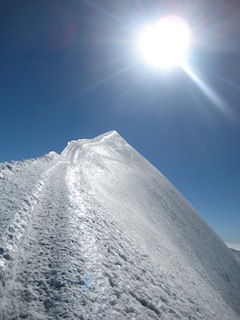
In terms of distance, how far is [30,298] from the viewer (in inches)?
178

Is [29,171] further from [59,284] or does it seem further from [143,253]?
[59,284]

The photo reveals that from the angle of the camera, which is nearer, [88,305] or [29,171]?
[88,305]

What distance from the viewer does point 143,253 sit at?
29.0ft

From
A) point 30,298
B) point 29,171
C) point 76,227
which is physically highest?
point 29,171

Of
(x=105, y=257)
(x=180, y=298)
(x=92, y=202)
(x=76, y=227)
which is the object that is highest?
(x=92, y=202)

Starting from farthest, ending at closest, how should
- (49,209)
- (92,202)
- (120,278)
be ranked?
(92,202) < (49,209) < (120,278)

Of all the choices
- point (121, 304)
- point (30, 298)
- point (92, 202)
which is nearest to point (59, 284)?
point (30, 298)

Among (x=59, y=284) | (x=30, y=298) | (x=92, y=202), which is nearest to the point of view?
(x=30, y=298)

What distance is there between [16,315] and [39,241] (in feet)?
7.48

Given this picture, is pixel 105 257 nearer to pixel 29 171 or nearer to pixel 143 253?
pixel 143 253

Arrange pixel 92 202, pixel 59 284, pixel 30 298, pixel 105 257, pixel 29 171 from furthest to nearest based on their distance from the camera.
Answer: pixel 29 171, pixel 92 202, pixel 105 257, pixel 59 284, pixel 30 298

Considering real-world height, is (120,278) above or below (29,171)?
below

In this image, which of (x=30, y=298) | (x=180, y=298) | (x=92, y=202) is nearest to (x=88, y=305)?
(x=30, y=298)

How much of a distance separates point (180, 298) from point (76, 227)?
3700mm
